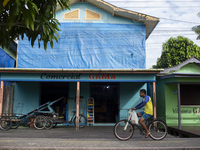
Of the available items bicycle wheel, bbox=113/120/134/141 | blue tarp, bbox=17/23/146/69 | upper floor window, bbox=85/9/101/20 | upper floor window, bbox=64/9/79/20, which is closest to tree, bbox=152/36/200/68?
blue tarp, bbox=17/23/146/69

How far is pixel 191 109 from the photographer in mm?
12117

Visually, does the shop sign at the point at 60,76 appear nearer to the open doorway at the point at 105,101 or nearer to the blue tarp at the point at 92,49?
the blue tarp at the point at 92,49

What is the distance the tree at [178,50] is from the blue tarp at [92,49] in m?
15.8

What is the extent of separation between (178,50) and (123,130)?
23293 millimetres

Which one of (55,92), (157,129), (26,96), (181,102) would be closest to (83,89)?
(55,92)

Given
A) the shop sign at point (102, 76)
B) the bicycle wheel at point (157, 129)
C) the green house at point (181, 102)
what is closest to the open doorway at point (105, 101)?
the shop sign at point (102, 76)

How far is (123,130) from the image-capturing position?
722 cm

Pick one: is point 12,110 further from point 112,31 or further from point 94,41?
point 112,31

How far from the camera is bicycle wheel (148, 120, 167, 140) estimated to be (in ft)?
24.0

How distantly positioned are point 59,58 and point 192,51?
19985 mm

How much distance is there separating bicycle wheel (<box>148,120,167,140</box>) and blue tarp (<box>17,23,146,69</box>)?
6032mm

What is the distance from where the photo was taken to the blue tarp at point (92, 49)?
13.1 meters

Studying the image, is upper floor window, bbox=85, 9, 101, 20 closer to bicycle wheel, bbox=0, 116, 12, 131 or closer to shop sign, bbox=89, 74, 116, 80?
shop sign, bbox=89, 74, 116, 80

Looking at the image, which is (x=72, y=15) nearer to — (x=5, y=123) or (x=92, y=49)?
(x=92, y=49)
